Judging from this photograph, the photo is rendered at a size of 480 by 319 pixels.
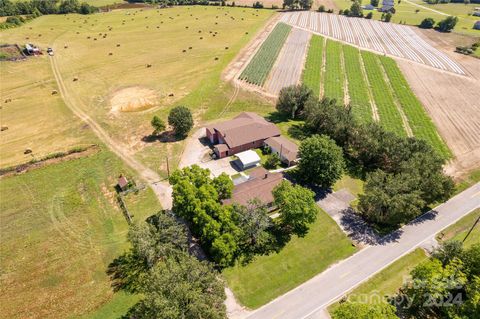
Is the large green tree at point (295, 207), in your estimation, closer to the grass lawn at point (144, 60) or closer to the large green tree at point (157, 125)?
the grass lawn at point (144, 60)

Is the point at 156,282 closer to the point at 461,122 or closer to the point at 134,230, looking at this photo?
the point at 134,230

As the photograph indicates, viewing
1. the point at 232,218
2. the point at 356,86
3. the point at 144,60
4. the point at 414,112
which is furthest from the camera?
the point at 144,60

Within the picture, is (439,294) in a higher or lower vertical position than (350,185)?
higher

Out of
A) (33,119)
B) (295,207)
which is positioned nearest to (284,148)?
(295,207)

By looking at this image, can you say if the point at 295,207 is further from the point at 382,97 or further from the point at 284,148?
the point at 382,97

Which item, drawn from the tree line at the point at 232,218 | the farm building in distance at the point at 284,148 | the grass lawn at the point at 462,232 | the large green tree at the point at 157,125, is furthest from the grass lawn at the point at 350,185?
the large green tree at the point at 157,125

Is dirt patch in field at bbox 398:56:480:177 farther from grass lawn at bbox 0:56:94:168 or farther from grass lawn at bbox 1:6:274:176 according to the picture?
grass lawn at bbox 0:56:94:168
